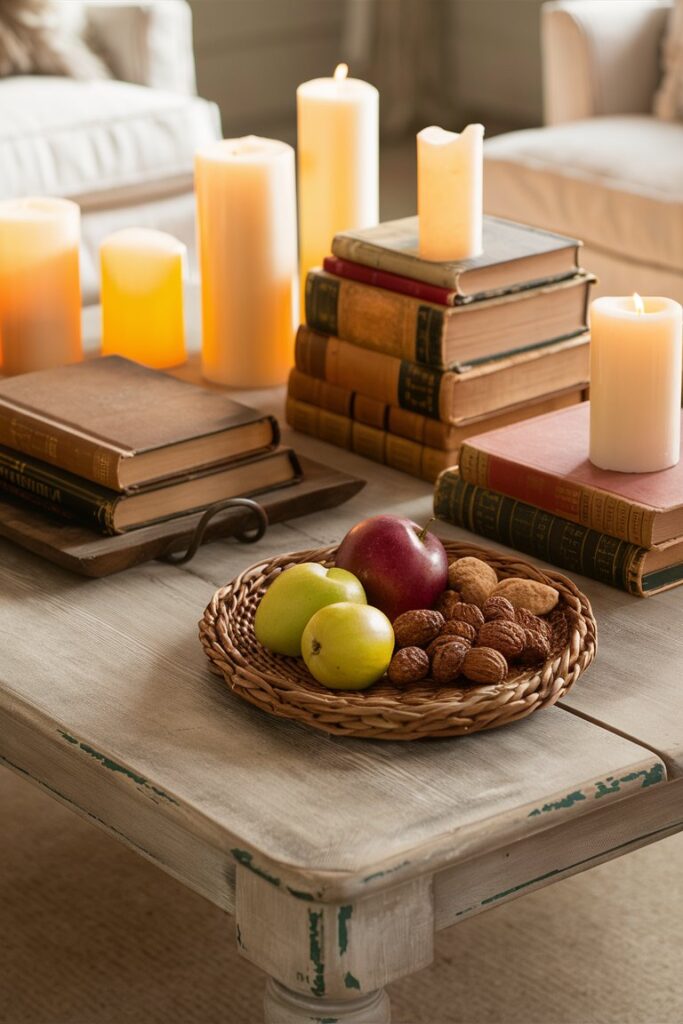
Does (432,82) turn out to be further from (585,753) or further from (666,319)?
(585,753)

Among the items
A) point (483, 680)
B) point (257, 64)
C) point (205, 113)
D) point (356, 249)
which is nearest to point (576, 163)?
point (205, 113)

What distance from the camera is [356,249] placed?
140cm

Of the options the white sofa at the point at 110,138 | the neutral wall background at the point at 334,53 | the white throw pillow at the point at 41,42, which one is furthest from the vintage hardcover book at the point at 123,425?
the neutral wall background at the point at 334,53

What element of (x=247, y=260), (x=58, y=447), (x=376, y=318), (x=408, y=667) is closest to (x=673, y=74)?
(x=247, y=260)

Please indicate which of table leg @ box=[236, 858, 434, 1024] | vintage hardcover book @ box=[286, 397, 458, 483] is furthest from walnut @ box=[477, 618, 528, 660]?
vintage hardcover book @ box=[286, 397, 458, 483]

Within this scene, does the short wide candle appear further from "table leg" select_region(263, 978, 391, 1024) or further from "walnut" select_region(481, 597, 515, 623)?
"table leg" select_region(263, 978, 391, 1024)

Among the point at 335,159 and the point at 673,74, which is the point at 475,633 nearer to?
the point at 335,159

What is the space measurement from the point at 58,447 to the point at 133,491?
0.27 ft

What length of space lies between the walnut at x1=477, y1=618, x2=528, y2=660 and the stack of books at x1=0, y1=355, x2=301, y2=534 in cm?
36

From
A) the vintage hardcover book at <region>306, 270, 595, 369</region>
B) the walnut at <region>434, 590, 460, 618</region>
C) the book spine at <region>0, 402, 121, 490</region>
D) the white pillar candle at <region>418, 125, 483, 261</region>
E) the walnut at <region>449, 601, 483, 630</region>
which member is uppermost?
the white pillar candle at <region>418, 125, 483, 261</region>

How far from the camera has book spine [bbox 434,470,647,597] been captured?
1.12 meters

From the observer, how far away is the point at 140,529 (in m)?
1.19

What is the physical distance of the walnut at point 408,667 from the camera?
0.93 metres

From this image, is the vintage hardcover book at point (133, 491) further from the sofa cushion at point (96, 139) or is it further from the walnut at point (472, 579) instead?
the sofa cushion at point (96, 139)
